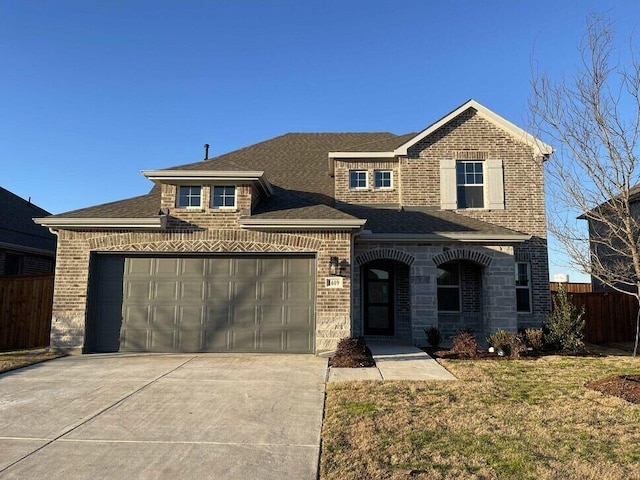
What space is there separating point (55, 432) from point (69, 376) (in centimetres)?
343

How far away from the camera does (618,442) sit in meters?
4.91

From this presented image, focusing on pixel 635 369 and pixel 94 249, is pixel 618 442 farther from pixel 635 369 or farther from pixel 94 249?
pixel 94 249

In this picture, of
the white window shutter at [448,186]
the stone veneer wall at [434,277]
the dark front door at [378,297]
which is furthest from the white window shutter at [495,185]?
the dark front door at [378,297]

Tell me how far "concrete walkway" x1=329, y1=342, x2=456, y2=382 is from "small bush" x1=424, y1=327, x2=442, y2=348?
0.86m

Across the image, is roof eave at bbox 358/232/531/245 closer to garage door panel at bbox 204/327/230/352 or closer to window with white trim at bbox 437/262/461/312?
window with white trim at bbox 437/262/461/312

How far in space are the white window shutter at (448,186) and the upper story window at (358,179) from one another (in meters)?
2.47

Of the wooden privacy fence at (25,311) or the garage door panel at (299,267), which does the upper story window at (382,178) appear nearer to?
the garage door panel at (299,267)

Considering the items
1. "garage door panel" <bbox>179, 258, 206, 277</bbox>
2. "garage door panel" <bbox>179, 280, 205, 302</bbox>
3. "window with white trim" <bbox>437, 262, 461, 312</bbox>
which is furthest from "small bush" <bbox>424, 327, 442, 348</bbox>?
"garage door panel" <bbox>179, 258, 206, 277</bbox>

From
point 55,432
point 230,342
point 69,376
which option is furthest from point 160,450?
point 230,342

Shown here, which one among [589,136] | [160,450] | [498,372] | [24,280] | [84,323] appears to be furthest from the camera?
[24,280]

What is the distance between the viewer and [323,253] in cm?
1074

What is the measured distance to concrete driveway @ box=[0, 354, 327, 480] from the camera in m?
4.29

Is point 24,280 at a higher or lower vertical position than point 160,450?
higher

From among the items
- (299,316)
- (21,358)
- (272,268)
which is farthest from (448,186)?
(21,358)
